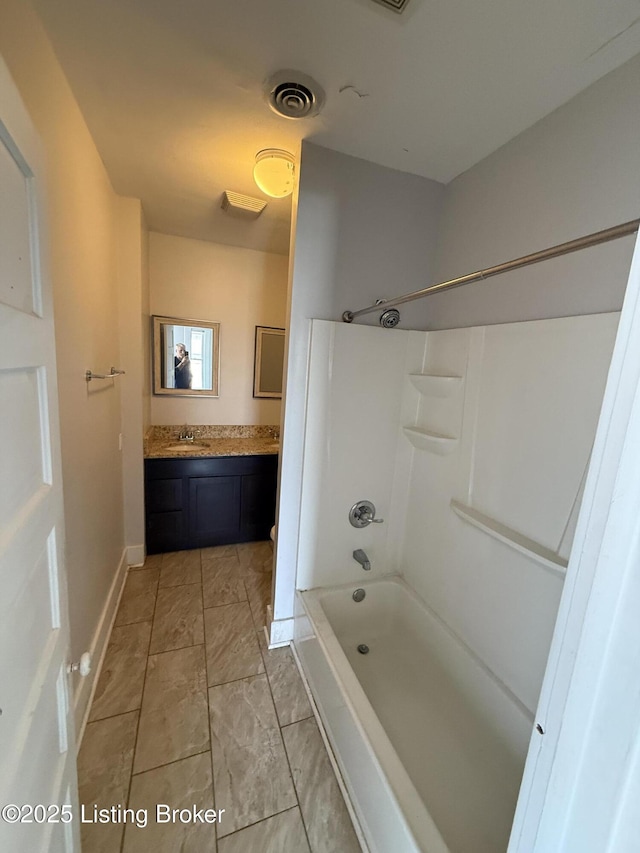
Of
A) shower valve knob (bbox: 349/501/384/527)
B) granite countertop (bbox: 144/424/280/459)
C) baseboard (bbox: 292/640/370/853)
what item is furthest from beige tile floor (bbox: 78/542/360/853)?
granite countertop (bbox: 144/424/280/459)

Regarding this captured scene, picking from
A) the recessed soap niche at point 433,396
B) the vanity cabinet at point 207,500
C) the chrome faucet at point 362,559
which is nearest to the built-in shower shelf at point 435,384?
the recessed soap niche at point 433,396

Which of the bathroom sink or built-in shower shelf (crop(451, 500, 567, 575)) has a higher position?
built-in shower shelf (crop(451, 500, 567, 575))

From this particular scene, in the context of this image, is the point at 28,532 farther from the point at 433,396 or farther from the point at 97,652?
the point at 433,396

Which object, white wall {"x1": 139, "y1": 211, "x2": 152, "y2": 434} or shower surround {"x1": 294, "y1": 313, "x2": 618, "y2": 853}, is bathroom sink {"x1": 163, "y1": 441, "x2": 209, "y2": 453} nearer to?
white wall {"x1": 139, "y1": 211, "x2": 152, "y2": 434}

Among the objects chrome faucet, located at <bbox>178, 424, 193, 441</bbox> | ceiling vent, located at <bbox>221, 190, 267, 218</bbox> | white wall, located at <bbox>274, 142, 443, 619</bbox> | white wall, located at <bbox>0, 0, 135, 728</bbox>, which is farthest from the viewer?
chrome faucet, located at <bbox>178, 424, 193, 441</bbox>

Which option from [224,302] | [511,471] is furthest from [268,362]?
[511,471]

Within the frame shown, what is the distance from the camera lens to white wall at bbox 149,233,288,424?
269 centimetres

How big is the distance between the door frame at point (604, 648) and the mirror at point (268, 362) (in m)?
2.82

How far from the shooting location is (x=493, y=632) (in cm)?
137

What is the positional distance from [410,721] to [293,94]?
8.28 feet

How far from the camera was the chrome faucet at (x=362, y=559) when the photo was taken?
1.84m

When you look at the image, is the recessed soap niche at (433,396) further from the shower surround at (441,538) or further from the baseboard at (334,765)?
the baseboard at (334,765)

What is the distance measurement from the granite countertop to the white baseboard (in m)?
0.68

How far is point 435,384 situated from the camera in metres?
1.69
